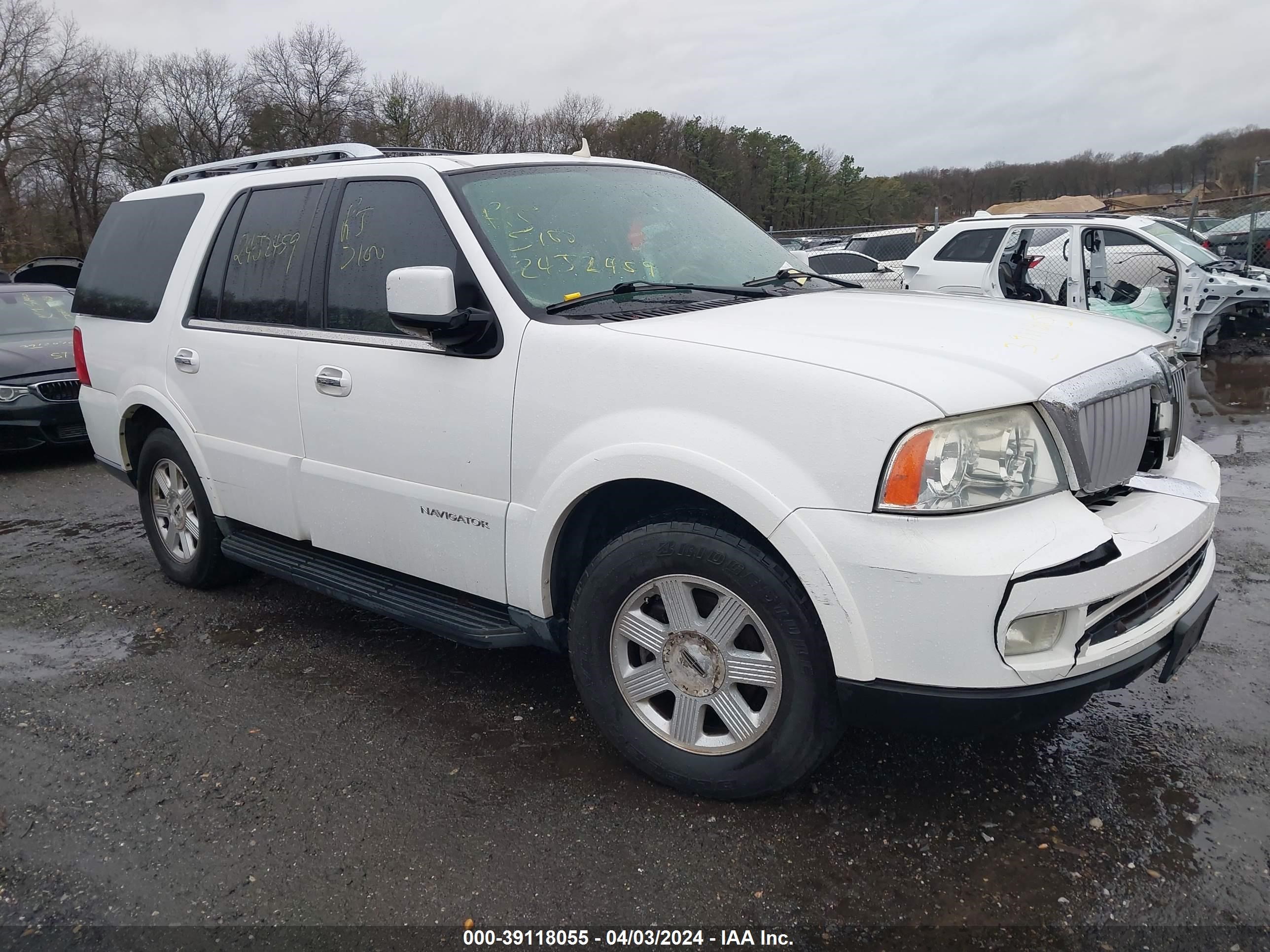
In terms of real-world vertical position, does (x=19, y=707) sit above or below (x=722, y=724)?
below

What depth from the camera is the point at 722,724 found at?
113 inches

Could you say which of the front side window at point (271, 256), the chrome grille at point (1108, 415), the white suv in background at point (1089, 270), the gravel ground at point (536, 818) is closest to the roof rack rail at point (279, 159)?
the front side window at point (271, 256)

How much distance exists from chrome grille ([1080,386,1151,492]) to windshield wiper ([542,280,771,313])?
1.25 metres

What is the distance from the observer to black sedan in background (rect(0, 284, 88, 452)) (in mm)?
7891

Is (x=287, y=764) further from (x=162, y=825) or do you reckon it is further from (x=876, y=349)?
(x=876, y=349)

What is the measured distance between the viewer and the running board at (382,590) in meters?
3.17

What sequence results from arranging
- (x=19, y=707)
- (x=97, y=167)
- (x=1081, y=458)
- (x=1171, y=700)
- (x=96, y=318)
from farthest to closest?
(x=97, y=167) < (x=96, y=318) < (x=19, y=707) < (x=1171, y=700) < (x=1081, y=458)

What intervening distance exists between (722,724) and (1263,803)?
1602mm

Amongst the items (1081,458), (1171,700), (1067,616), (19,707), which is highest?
(1081,458)

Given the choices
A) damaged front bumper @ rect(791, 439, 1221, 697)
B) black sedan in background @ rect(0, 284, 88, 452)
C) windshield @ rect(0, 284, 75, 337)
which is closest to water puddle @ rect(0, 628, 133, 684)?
damaged front bumper @ rect(791, 439, 1221, 697)

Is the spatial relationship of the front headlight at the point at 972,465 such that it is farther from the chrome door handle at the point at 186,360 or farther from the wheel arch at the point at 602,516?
the chrome door handle at the point at 186,360

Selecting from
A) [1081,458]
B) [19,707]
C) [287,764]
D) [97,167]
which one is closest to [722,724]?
[1081,458]

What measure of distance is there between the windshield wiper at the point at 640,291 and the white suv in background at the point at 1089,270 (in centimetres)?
706

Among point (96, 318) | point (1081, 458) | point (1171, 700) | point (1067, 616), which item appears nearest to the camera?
point (1067, 616)
